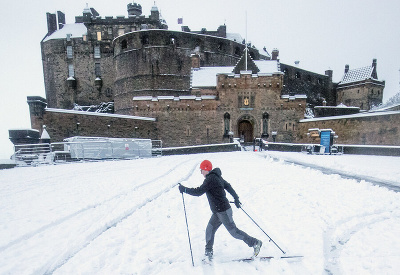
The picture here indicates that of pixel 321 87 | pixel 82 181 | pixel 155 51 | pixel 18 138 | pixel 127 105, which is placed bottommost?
pixel 82 181

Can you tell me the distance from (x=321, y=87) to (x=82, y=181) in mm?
52220

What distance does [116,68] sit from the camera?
3662 centimetres

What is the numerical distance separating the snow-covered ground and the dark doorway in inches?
798

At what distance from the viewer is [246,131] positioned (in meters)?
26.9

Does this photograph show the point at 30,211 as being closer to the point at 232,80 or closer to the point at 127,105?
the point at 232,80

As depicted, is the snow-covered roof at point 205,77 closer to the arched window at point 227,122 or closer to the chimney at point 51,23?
the arched window at point 227,122

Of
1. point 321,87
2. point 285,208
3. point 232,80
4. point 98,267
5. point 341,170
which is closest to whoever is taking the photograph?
point 98,267

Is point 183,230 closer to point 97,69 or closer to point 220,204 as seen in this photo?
point 220,204

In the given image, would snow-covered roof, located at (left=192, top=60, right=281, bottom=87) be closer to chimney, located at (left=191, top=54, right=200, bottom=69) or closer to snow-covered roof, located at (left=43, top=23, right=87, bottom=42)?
chimney, located at (left=191, top=54, right=200, bottom=69)

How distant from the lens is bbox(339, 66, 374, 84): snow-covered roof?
1709 inches

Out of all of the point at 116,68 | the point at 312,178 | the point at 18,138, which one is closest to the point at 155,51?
the point at 116,68

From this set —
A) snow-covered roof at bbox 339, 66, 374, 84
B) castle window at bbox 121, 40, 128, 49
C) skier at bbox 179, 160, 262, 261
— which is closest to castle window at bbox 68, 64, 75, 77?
castle window at bbox 121, 40, 128, 49

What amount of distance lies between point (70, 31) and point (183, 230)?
4749cm

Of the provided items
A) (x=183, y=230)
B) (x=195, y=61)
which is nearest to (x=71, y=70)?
(x=195, y=61)
